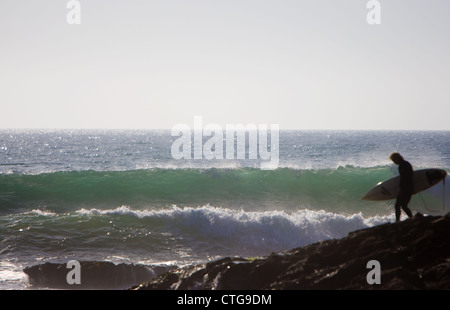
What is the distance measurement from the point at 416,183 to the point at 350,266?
3.73 m

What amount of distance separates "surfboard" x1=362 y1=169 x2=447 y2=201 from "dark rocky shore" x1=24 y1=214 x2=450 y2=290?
93.3 inches

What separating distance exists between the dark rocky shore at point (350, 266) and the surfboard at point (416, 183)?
2.37 meters

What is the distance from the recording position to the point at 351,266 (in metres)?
6.56

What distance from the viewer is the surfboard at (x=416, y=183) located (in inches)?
373

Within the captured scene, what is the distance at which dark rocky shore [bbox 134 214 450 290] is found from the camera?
19.7 ft

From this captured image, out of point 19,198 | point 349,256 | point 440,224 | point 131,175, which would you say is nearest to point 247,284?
point 349,256
